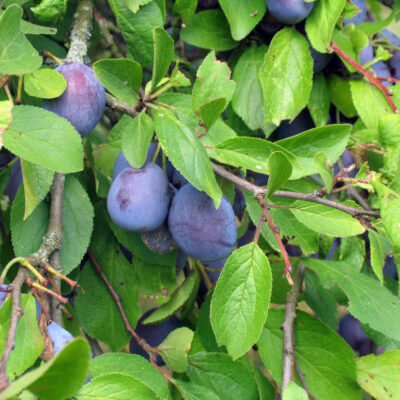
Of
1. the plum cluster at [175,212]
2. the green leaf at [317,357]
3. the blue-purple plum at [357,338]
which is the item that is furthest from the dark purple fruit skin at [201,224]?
the blue-purple plum at [357,338]

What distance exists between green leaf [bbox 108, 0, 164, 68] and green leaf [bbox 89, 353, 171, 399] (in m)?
0.45

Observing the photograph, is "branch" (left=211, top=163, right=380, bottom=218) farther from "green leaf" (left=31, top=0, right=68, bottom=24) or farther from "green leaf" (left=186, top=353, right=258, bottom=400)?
"green leaf" (left=31, top=0, right=68, bottom=24)

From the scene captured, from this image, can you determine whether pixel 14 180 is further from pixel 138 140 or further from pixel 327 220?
pixel 327 220

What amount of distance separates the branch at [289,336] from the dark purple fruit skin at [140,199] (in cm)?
26

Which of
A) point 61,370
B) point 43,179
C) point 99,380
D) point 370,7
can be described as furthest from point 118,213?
point 370,7

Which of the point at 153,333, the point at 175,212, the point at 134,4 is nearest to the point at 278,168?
the point at 175,212

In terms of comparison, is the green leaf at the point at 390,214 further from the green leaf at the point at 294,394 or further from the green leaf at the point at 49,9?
the green leaf at the point at 49,9

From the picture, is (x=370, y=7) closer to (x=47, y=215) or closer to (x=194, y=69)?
(x=194, y=69)

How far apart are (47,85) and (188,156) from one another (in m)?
0.19

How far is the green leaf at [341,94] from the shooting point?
0.95 metres

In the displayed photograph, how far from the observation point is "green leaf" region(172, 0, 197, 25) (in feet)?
2.90

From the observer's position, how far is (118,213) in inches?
26.5

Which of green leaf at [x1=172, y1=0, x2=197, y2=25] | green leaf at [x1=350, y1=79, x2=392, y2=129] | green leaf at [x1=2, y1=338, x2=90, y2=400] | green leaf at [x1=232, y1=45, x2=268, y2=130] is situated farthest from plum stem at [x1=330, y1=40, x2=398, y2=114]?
green leaf at [x1=2, y1=338, x2=90, y2=400]

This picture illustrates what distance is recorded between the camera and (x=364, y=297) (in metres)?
0.77
